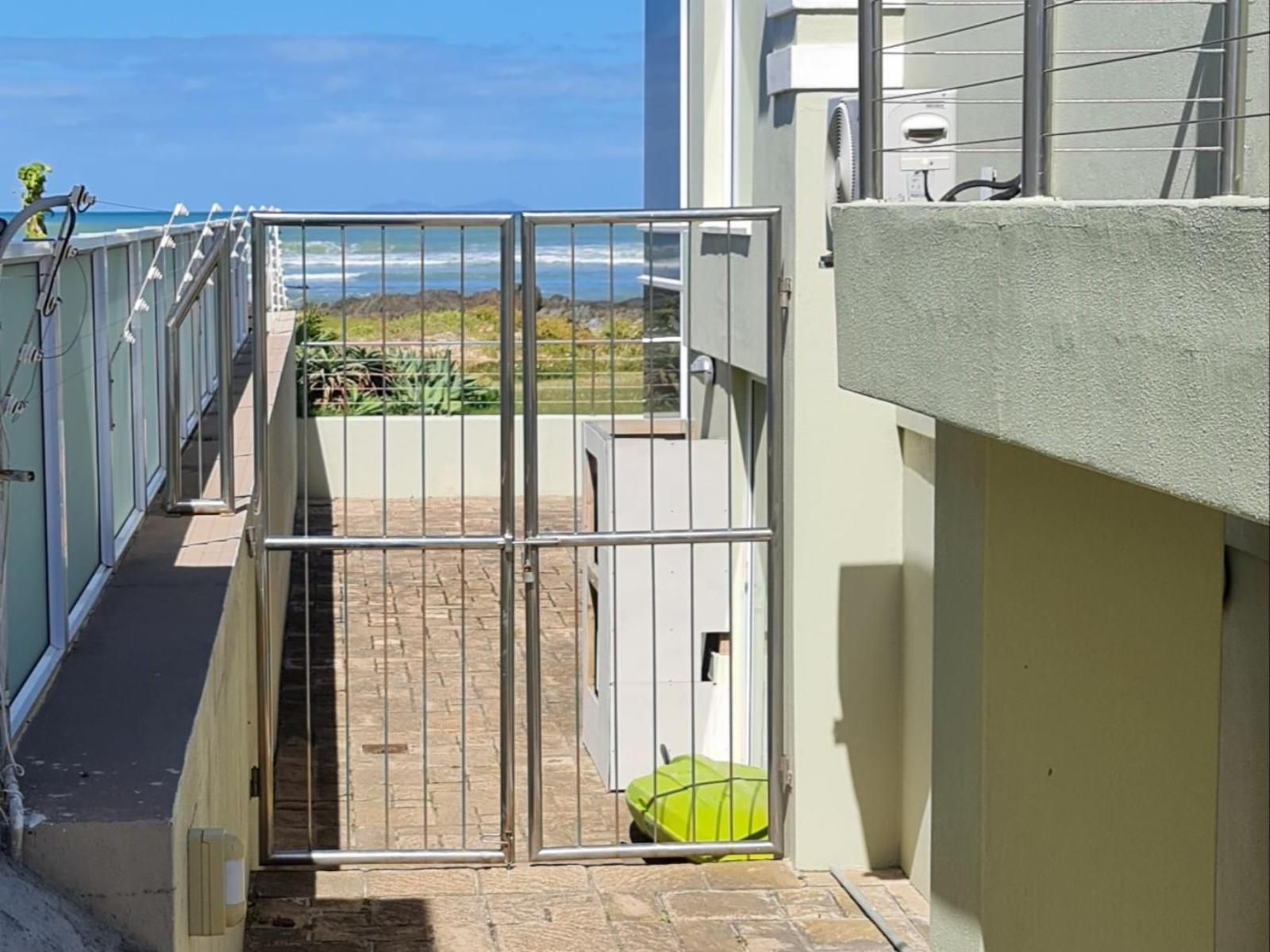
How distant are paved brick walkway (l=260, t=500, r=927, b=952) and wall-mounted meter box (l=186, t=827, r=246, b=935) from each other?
3.01 meters

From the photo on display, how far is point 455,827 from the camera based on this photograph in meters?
9.64

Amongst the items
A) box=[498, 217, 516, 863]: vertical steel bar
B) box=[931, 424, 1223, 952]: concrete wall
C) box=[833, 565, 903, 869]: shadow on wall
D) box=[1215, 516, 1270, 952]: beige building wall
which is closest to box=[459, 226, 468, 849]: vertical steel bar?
box=[498, 217, 516, 863]: vertical steel bar

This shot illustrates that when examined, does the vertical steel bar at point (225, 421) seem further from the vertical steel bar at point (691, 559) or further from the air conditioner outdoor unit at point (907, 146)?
the air conditioner outdoor unit at point (907, 146)

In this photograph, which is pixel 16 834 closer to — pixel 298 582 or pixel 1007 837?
pixel 1007 837

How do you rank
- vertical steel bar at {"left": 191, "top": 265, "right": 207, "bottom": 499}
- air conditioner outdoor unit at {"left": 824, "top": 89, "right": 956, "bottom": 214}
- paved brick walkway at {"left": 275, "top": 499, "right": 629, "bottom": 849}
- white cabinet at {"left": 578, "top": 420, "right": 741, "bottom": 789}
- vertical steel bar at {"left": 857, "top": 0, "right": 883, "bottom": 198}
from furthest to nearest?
vertical steel bar at {"left": 191, "top": 265, "right": 207, "bottom": 499} → white cabinet at {"left": 578, "top": 420, "right": 741, "bottom": 789} → paved brick walkway at {"left": 275, "top": 499, "right": 629, "bottom": 849} → air conditioner outdoor unit at {"left": 824, "top": 89, "right": 956, "bottom": 214} → vertical steel bar at {"left": 857, "top": 0, "right": 883, "bottom": 198}

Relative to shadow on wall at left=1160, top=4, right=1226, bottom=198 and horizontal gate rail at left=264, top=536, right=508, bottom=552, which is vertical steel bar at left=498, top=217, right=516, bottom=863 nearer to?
horizontal gate rail at left=264, top=536, right=508, bottom=552

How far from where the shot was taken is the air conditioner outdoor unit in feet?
22.3

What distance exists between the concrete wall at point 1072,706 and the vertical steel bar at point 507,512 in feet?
8.86

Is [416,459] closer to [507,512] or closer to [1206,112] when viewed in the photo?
[507,512]

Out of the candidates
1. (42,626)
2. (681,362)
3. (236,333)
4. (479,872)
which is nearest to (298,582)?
(236,333)

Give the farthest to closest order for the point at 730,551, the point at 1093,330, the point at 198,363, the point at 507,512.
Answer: the point at 198,363 < the point at 730,551 < the point at 507,512 < the point at 1093,330

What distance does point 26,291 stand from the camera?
495 cm

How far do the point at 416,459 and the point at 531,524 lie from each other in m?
14.0

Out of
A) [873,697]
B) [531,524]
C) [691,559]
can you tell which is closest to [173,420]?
[531,524]
